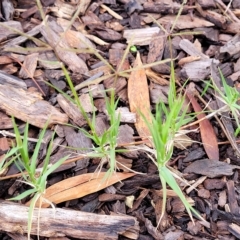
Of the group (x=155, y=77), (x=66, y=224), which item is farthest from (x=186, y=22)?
(x=66, y=224)

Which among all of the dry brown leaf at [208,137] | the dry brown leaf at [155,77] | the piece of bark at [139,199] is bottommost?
the piece of bark at [139,199]

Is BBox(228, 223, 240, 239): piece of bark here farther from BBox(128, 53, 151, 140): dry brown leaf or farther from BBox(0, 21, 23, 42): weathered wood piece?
BBox(0, 21, 23, 42): weathered wood piece

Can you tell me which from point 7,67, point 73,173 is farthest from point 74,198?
point 7,67

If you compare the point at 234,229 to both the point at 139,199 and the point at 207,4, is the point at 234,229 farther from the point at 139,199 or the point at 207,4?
the point at 207,4

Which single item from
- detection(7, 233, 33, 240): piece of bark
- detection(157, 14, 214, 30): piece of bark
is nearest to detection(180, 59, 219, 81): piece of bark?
detection(157, 14, 214, 30): piece of bark

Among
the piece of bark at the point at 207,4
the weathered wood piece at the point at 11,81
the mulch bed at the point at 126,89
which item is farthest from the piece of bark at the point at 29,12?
the piece of bark at the point at 207,4

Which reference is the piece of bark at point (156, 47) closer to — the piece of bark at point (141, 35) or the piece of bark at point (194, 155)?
the piece of bark at point (141, 35)
